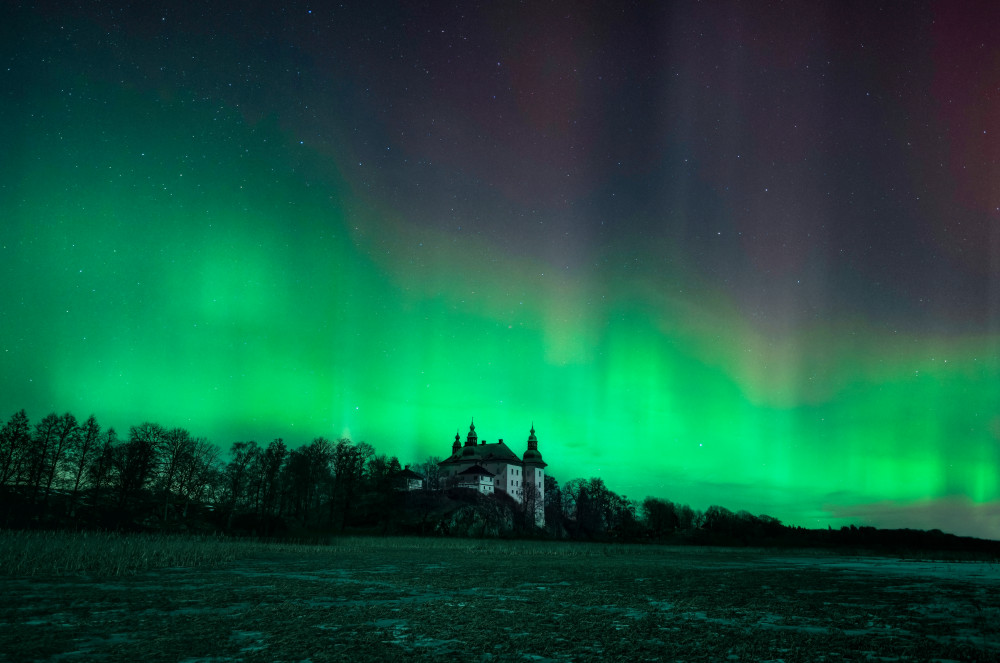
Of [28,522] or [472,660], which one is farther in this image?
[28,522]

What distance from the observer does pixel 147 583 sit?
27.4m

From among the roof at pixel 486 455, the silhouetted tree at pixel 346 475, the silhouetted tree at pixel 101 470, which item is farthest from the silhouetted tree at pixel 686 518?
the silhouetted tree at pixel 101 470

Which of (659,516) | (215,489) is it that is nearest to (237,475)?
(215,489)

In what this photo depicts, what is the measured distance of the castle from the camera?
16688 centimetres

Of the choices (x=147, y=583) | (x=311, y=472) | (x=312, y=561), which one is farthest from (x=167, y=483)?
(x=147, y=583)

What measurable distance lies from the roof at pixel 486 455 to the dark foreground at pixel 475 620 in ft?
492

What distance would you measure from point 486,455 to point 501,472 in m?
10.0

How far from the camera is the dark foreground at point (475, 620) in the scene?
14688 millimetres

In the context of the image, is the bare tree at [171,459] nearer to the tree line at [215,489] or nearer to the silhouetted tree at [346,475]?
the tree line at [215,489]

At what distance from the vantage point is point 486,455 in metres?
187

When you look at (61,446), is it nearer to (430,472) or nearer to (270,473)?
(270,473)

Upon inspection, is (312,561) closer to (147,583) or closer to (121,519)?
(147,583)

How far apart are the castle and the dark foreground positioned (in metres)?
133

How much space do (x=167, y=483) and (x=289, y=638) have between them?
92.5m
